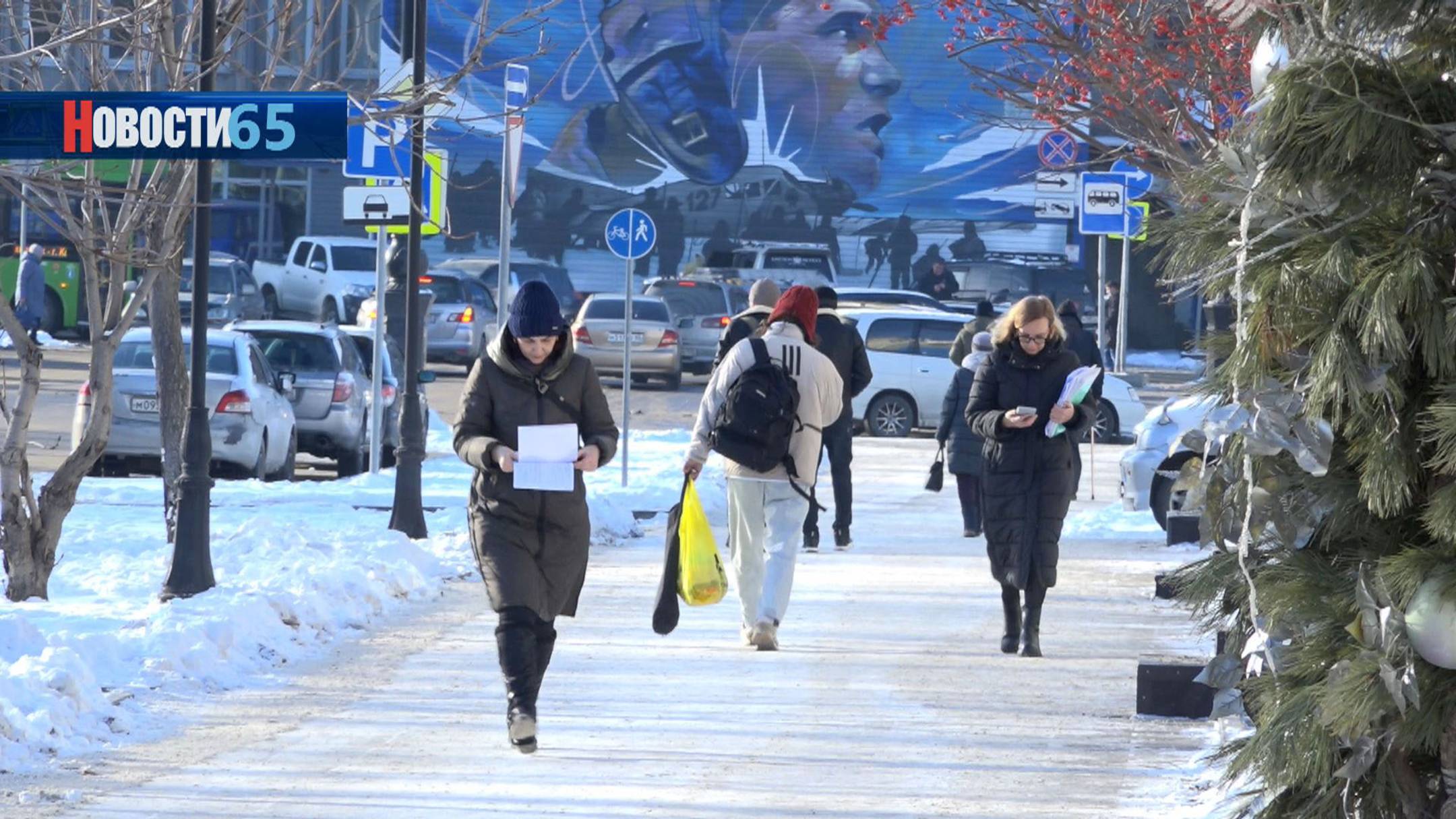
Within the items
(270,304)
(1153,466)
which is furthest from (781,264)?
(1153,466)

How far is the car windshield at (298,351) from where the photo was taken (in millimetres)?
20016

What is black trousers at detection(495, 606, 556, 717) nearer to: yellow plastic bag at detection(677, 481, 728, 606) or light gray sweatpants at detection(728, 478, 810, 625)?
yellow plastic bag at detection(677, 481, 728, 606)

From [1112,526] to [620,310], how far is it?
16664 mm

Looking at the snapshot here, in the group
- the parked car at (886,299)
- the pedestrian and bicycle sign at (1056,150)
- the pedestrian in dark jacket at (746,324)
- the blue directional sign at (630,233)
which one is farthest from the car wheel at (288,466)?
the parked car at (886,299)

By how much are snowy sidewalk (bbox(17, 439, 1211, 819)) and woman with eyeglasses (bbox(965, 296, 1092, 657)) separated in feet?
1.39

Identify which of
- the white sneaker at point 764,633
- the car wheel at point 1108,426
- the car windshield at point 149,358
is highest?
the car windshield at point 149,358

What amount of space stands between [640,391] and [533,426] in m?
23.4

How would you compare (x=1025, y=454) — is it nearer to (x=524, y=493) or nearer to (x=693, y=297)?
(x=524, y=493)

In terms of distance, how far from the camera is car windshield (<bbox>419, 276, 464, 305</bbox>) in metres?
32.5

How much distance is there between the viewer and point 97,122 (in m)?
7.10

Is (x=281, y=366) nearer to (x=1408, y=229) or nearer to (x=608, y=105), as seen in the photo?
(x=1408, y=229)

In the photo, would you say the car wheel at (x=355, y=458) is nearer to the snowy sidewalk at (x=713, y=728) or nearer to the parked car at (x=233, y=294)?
the snowy sidewalk at (x=713, y=728)

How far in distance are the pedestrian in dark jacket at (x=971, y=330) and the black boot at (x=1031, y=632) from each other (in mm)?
5437

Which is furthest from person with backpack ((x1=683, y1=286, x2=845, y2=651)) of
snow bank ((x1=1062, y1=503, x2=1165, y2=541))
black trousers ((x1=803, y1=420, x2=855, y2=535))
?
snow bank ((x1=1062, y1=503, x2=1165, y2=541))
